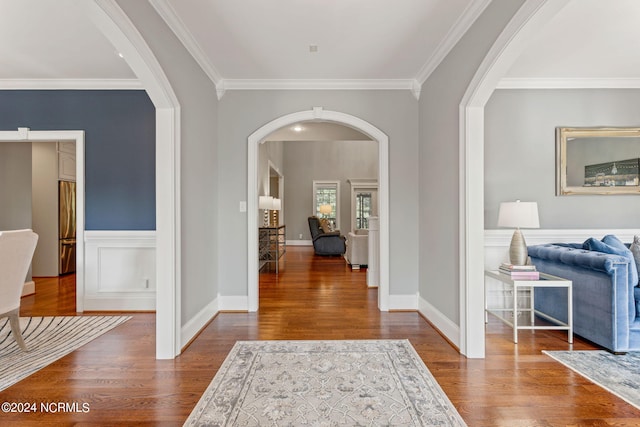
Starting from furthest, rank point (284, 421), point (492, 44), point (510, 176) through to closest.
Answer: point (510, 176), point (492, 44), point (284, 421)

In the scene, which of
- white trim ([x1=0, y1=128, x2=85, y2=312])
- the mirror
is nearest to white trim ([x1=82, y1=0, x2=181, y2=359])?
white trim ([x1=0, y1=128, x2=85, y2=312])

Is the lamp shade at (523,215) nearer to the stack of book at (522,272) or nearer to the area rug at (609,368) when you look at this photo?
the stack of book at (522,272)

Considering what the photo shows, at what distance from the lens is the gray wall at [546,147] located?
3828mm

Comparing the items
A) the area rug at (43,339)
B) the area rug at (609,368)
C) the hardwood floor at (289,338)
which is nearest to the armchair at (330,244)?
the hardwood floor at (289,338)

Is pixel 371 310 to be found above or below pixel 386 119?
below

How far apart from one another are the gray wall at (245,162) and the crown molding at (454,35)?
477 mm

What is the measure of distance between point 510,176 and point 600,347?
1.89m

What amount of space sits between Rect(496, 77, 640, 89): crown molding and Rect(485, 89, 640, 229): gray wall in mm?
54

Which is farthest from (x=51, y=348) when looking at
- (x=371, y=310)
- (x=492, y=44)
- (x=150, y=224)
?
(x=492, y=44)

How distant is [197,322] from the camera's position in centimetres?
315

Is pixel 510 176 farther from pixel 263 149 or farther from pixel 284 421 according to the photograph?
pixel 263 149

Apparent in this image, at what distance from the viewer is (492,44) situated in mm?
2283

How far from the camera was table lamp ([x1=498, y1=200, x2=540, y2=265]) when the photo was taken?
9.75 feet

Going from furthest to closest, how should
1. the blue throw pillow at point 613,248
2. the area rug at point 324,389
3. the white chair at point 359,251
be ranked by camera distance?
the white chair at point 359,251
the blue throw pillow at point 613,248
the area rug at point 324,389
